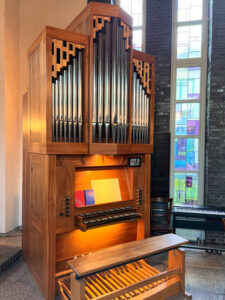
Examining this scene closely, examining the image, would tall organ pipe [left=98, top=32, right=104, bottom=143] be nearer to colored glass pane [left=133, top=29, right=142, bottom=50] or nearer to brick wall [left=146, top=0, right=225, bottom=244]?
brick wall [left=146, top=0, right=225, bottom=244]

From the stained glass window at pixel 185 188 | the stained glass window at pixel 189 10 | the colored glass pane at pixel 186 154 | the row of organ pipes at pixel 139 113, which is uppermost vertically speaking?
the stained glass window at pixel 189 10

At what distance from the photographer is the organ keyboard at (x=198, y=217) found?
4035 millimetres

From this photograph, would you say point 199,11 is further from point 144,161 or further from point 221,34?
point 144,161

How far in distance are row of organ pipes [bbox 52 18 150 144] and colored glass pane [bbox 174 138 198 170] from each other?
7.29 feet

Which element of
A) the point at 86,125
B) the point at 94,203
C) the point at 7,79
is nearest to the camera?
the point at 86,125

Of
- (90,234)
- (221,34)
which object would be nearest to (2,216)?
(90,234)

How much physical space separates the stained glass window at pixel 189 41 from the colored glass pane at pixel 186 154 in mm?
1772

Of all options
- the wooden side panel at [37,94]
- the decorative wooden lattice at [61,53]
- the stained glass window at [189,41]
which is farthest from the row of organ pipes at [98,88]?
the stained glass window at [189,41]

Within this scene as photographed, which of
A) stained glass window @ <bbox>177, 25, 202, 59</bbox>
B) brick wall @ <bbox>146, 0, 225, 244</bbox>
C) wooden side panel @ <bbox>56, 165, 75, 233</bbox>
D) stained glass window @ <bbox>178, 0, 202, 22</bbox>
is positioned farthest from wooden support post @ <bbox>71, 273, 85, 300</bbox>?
stained glass window @ <bbox>178, 0, 202, 22</bbox>

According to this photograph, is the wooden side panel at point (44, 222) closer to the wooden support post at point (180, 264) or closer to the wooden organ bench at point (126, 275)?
the wooden organ bench at point (126, 275)

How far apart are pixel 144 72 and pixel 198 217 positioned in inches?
102

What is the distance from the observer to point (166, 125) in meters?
4.82

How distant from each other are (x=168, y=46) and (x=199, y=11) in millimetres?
985

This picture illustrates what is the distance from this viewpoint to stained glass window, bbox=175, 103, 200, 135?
486 cm
